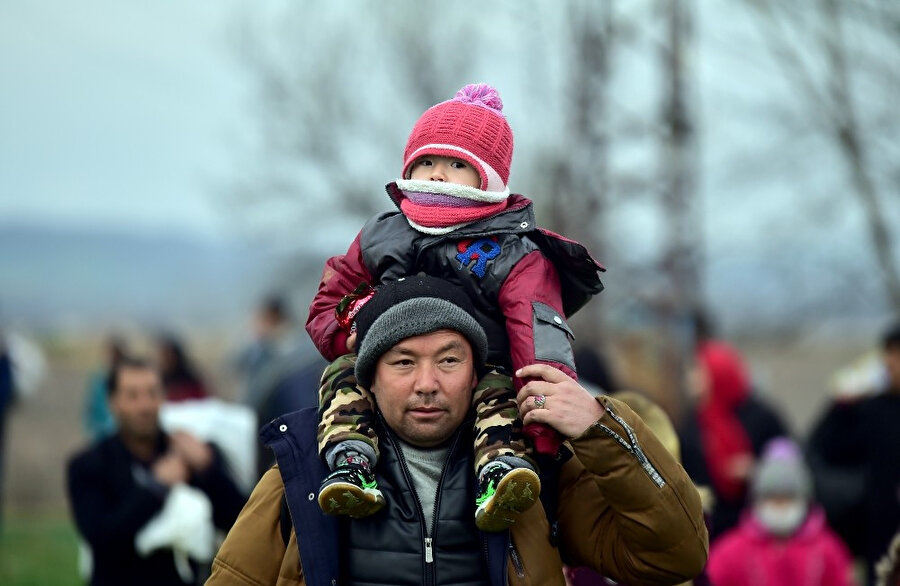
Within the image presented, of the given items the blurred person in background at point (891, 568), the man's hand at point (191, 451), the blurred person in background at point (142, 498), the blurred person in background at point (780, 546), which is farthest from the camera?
the blurred person in background at point (780, 546)

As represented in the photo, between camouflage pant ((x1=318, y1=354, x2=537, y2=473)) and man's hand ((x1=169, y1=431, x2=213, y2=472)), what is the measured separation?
3.44 metres

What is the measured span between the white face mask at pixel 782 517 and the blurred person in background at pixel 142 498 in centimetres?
300

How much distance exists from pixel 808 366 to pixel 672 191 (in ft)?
86.6

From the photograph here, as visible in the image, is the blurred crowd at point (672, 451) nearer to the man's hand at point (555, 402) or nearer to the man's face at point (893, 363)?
the man's face at point (893, 363)

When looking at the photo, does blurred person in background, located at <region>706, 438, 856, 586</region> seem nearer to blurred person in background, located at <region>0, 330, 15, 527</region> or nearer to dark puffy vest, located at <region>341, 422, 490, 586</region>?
dark puffy vest, located at <region>341, 422, 490, 586</region>

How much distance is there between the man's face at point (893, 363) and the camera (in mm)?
8262

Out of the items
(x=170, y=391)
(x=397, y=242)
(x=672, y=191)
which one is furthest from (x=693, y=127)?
(x=397, y=242)

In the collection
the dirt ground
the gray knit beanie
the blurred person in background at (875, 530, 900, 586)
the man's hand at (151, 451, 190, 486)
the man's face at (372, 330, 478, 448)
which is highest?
the dirt ground

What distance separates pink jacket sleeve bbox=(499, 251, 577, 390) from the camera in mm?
3312

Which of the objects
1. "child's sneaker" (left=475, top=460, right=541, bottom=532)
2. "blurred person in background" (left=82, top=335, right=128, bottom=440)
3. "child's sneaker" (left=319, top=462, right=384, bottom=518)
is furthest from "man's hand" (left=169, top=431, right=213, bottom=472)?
"child's sneaker" (left=475, top=460, right=541, bottom=532)

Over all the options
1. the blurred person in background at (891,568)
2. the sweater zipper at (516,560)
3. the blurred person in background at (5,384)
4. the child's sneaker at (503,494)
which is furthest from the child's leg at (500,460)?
the blurred person in background at (5,384)

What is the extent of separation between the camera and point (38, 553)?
12.9 m

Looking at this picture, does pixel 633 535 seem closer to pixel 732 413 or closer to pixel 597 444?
pixel 597 444

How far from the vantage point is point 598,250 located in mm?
14453
